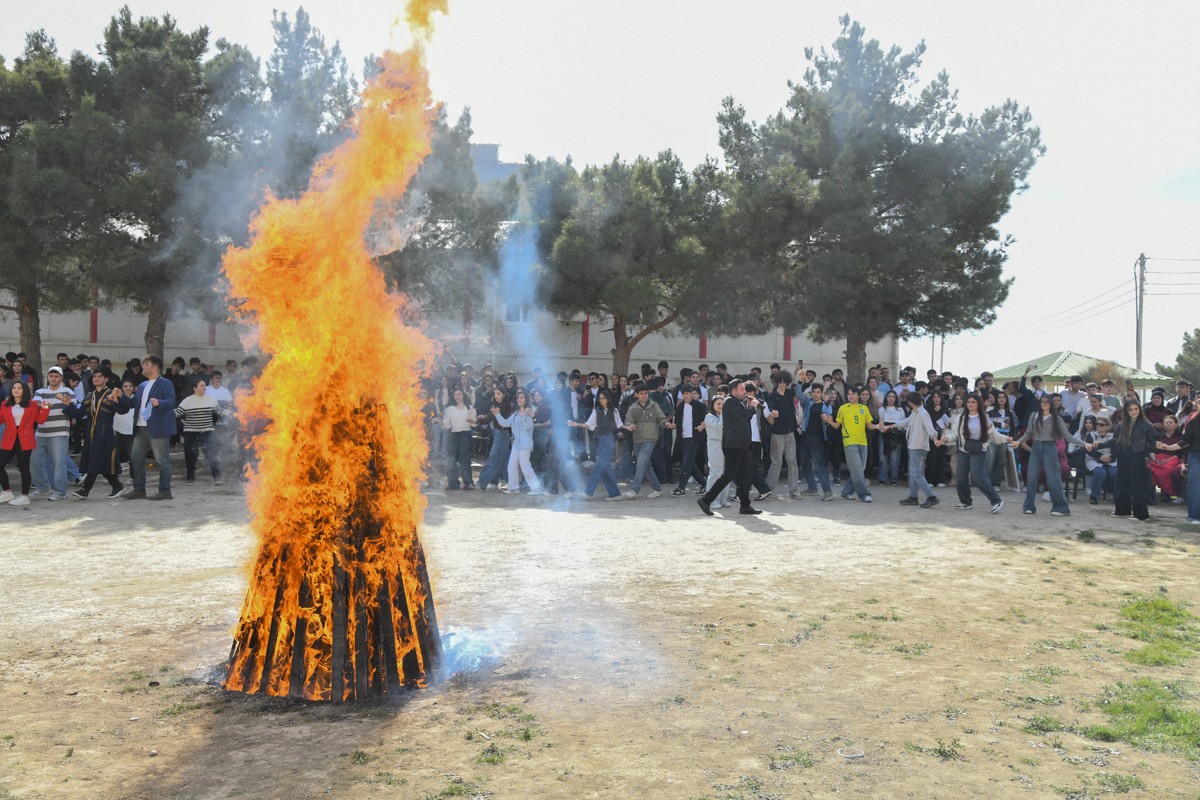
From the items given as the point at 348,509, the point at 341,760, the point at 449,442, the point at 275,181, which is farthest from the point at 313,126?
the point at 341,760

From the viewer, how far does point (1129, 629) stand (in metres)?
7.06

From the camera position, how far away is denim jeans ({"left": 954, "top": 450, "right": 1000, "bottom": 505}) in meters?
13.7

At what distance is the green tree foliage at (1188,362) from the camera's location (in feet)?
130

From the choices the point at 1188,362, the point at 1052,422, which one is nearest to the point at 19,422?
the point at 1052,422

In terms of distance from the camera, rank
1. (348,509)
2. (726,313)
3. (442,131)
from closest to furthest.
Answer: (348,509)
(442,131)
(726,313)

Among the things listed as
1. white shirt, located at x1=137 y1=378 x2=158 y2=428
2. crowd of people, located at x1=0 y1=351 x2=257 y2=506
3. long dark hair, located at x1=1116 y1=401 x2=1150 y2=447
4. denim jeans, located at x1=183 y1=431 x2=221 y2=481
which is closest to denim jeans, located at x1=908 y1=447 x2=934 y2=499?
long dark hair, located at x1=1116 y1=401 x2=1150 y2=447

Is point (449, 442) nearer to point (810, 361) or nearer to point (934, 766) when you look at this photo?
point (934, 766)

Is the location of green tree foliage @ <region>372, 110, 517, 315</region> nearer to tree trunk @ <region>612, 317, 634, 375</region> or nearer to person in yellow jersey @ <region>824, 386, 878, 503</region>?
tree trunk @ <region>612, 317, 634, 375</region>

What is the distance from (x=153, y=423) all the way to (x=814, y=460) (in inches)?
392

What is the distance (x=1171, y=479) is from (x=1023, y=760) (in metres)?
12.7

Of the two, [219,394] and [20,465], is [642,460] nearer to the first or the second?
[219,394]

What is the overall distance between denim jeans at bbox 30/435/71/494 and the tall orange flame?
887 cm

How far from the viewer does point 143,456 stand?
44.3 feet

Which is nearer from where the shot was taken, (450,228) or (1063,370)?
(450,228)
